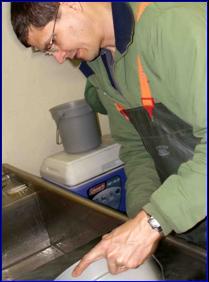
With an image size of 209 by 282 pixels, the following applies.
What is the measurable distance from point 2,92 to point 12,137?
21cm

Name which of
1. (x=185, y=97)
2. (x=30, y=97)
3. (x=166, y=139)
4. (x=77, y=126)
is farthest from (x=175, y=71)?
(x=30, y=97)

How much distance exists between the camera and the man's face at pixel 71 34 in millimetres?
889

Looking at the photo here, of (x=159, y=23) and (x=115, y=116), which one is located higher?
(x=159, y=23)

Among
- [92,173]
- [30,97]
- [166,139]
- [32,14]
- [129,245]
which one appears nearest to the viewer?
[129,245]

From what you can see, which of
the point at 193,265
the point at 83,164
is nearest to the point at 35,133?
the point at 83,164

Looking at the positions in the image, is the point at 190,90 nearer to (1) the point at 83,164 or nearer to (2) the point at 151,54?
(2) the point at 151,54

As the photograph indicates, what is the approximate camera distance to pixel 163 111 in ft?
3.03

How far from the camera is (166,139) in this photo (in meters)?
1.00

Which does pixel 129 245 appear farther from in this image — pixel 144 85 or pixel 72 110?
pixel 72 110

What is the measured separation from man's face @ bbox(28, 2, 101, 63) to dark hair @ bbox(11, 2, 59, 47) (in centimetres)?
1

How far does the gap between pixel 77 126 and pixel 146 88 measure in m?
0.67

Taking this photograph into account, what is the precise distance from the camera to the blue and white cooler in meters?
1.51

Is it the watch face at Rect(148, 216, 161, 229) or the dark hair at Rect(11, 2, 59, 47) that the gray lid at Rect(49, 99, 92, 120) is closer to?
the dark hair at Rect(11, 2, 59, 47)

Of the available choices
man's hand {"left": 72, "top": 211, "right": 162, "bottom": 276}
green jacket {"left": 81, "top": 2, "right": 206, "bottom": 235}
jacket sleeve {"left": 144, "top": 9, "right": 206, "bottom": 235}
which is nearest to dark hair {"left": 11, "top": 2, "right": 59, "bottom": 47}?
green jacket {"left": 81, "top": 2, "right": 206, "bottom": 235}
